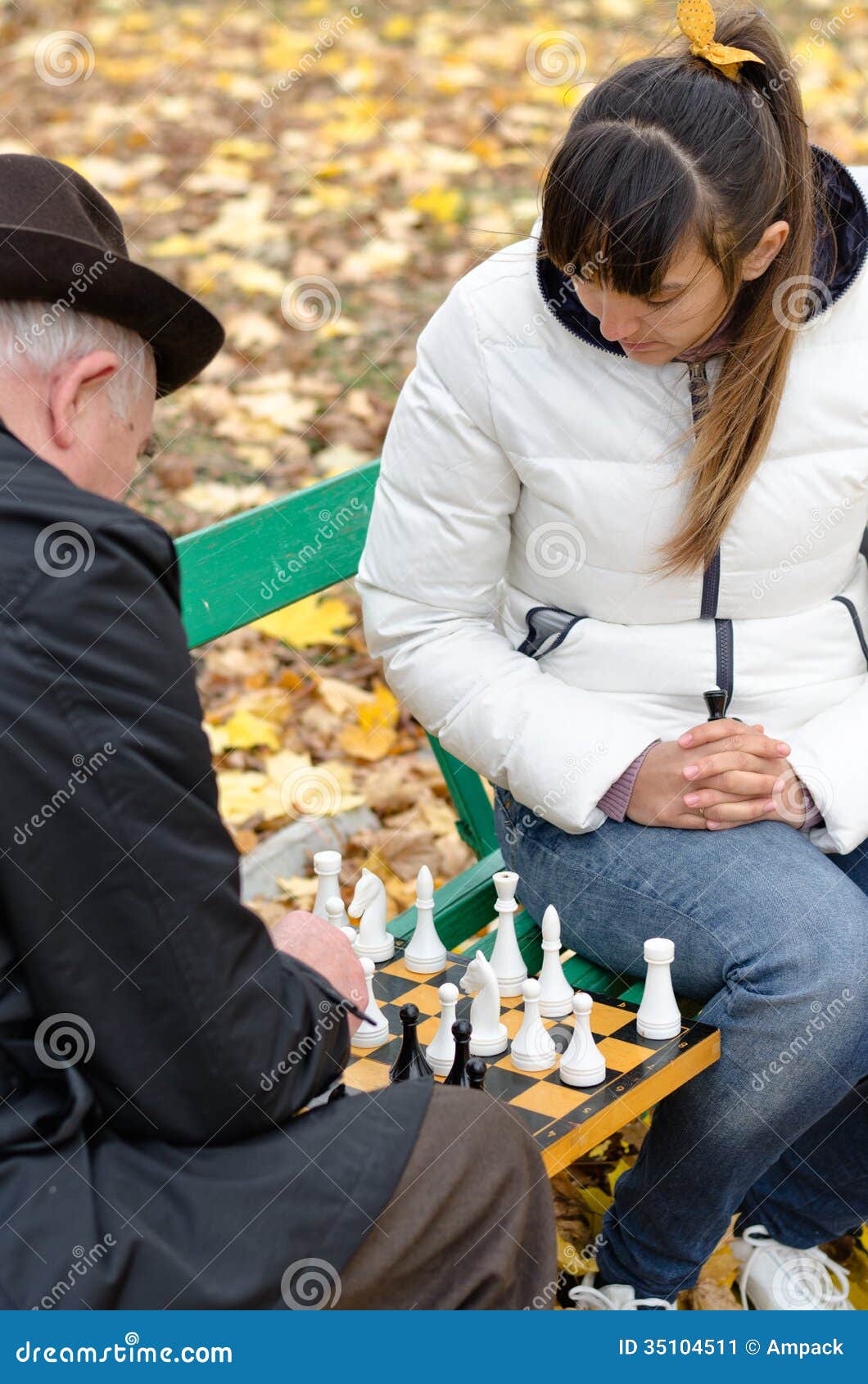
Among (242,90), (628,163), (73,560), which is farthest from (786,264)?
(242,90)

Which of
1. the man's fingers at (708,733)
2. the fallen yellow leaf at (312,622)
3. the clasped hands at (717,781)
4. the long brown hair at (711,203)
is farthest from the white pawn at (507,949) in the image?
the fallen yellow leaf at (312,622)

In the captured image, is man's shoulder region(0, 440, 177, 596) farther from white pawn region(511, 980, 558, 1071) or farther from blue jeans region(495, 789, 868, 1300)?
blue jeans region(495, 789, 868, 1300)

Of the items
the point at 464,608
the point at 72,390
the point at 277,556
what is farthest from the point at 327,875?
the point at 72,390

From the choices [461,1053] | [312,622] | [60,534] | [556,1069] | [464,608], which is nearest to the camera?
[60,534]

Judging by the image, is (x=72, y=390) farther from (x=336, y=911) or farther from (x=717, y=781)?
(x=717, y=781)

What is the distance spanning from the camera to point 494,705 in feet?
8.93

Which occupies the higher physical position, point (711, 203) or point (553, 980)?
point (711, 203)

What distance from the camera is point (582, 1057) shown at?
7.53 ft

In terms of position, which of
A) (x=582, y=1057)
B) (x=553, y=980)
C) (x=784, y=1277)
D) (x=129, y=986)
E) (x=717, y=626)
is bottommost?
(x=784, y=1277)

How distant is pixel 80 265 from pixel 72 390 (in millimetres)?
146

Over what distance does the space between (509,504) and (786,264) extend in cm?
62

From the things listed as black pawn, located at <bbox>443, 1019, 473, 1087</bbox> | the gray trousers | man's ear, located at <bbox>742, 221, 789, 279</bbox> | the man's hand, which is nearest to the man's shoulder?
the man's hand

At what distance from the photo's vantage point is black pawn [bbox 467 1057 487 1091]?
2.20m

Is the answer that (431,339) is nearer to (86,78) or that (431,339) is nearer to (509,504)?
(509,504)
